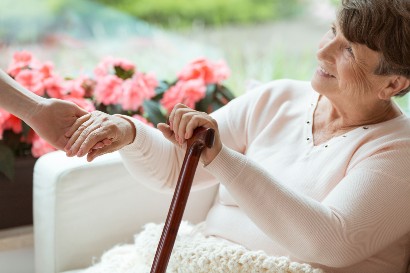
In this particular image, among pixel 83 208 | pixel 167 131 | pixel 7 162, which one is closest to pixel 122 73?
pixel 7 162

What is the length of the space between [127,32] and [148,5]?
0.21 metres

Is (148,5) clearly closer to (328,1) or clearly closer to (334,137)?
(328,1)

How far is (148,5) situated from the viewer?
3590 millimetres

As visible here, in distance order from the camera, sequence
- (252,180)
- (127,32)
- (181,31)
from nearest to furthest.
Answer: (252,180) < (127,32) < (181,31)

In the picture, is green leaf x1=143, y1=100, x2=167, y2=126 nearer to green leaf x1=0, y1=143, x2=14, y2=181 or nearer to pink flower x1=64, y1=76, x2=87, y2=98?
pink flower x1=64, y1=76, x2=87, y2=98

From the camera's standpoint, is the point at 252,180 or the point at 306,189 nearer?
the point at 252,180

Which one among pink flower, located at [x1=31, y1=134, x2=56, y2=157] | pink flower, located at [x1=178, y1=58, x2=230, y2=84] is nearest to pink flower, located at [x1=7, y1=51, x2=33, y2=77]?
pink flower, located at [x1=31, y1=134, x2=56, y2=157]

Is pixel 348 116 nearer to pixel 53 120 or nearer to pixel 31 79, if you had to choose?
pixel 53 120

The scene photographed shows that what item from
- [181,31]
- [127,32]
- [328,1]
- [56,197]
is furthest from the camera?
[328,1]

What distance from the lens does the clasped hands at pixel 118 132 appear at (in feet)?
5.40

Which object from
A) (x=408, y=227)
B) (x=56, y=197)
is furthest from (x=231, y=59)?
(x=408, y=227)

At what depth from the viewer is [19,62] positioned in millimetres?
2506

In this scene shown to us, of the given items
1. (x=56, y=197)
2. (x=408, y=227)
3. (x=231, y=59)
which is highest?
(x=408, y=227)

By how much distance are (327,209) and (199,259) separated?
355 mm
